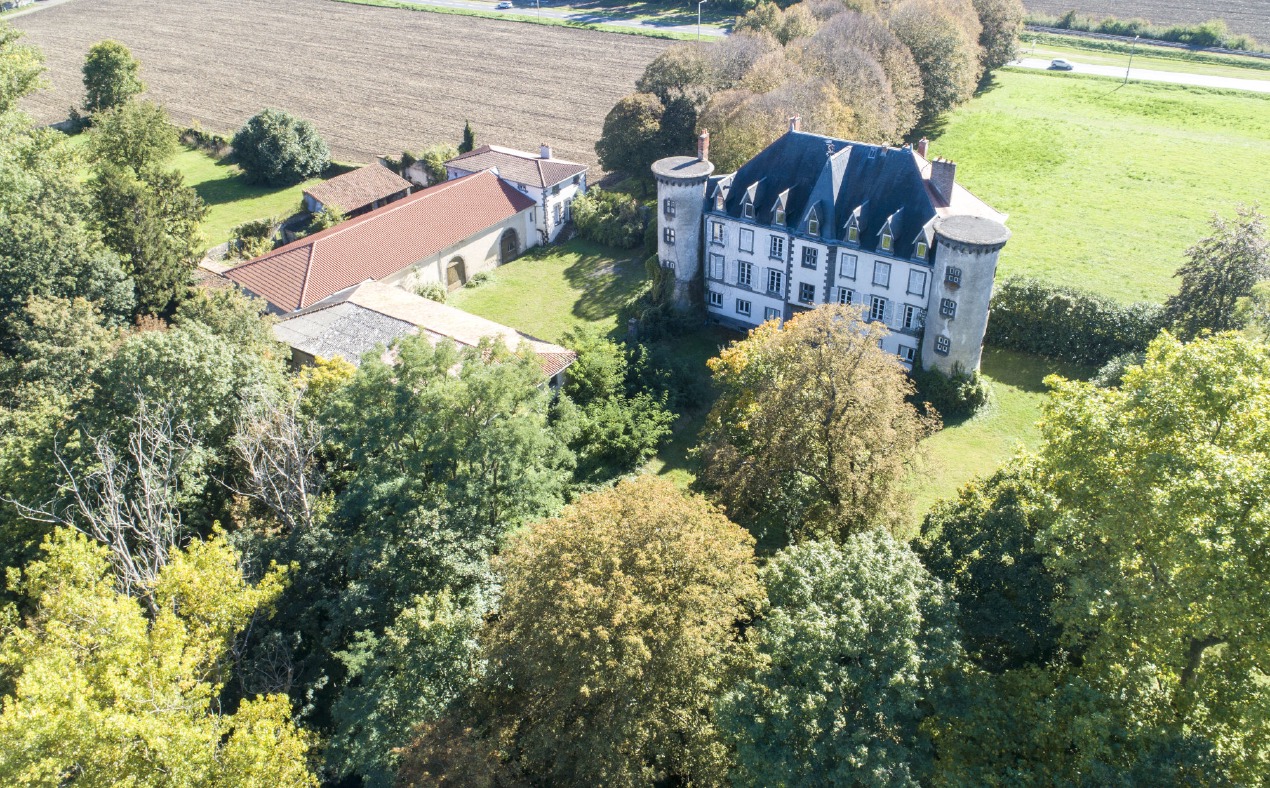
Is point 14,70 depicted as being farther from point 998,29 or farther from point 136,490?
point 998,29

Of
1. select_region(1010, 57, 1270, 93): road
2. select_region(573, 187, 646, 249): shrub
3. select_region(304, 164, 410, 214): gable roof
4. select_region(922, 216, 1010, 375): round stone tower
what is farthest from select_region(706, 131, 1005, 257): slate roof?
select_region(1010, 57, 1270, 93): road

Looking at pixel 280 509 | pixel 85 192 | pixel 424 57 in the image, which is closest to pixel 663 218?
pixel 280 509

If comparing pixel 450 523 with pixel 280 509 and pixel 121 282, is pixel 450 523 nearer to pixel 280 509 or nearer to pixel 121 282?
pixel 280 509

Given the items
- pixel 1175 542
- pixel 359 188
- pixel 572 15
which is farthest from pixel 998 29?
pixel 1175 542

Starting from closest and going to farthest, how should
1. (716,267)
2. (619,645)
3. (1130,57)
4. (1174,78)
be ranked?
(619,645), (716,267), (1174,78), (1130,57)

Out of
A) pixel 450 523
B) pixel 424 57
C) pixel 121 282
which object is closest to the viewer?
pixel 450 523
